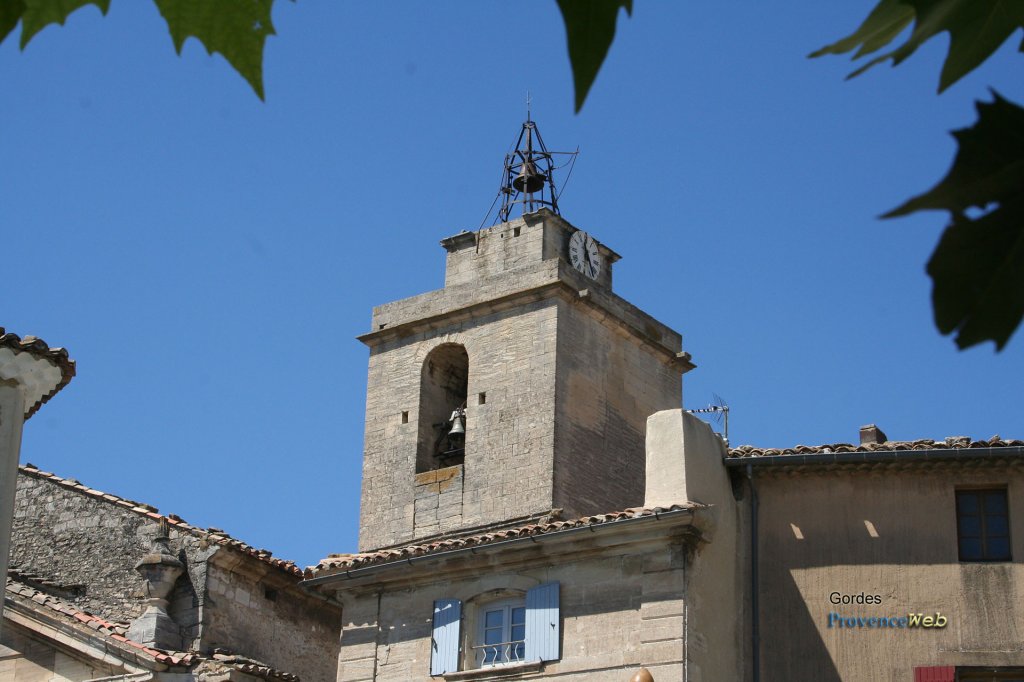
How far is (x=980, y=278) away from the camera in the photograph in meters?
1.28

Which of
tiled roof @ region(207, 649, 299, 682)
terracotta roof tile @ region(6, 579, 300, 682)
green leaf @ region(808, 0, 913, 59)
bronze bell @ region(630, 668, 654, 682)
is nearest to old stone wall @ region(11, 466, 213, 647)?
tiled roof @ region(207, 649, 299, 682)

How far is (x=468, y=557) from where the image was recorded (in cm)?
1806

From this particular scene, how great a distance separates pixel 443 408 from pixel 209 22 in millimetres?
22965

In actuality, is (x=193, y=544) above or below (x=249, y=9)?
above

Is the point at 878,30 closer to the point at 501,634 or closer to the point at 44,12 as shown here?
the point at 44,12

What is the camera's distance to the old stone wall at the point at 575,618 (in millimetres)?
16734

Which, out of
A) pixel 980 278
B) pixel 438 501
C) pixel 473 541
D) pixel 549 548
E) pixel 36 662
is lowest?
pixel 980 278

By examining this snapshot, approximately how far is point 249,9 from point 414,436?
2226cm

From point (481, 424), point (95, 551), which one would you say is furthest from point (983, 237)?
point (95, 551)

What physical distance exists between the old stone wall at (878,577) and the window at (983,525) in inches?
3.5

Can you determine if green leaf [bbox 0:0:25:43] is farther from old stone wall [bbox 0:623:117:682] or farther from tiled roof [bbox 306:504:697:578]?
old stone wall [bbox 0:623:117:682]

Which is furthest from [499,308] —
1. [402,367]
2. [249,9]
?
[249,9]

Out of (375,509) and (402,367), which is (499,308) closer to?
(402,367)

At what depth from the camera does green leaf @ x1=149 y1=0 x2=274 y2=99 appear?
5.39 ft
